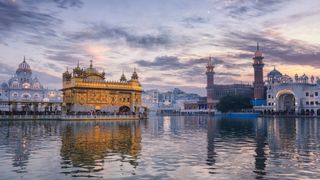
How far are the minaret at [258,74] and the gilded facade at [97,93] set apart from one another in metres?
78.2

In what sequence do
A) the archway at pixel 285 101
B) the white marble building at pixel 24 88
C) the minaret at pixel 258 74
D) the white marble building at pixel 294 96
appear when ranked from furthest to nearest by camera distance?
the white marble building at pixel 24 88
the minaret at pixel 258 74
the archway at pixel 285 101
the white marble building at pixel 294 96

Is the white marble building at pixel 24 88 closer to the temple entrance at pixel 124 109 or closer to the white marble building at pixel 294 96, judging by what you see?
the temple entrance at pixel 124 109

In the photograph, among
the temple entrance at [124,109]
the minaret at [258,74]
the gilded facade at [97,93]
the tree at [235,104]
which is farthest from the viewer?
the minaret at [258,74]

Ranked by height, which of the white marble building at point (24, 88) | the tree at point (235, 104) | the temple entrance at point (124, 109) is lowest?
the temple entrance at point (124, 109)

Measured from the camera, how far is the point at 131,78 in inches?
3558

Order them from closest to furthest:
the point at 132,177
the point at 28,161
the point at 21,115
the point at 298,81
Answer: the point at 132,177
the point at 28,161
the point at 21,115
the point at 298,81

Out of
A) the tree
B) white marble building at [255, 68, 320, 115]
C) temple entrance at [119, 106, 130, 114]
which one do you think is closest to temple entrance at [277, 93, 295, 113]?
white marble building at [255, 68, 320, 115]

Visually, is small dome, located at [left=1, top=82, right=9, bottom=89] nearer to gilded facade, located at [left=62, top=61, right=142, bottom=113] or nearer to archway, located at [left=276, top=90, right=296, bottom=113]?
gilded facade, located at [left=62, top=61, right=142, bottom=113]

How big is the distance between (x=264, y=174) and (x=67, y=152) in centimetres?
1068

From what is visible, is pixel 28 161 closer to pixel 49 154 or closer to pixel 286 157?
pixel 49 154

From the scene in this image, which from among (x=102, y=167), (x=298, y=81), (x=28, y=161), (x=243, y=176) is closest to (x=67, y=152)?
(x=28, y=161)

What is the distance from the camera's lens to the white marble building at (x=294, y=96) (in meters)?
121

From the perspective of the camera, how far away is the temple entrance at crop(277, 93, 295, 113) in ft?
432

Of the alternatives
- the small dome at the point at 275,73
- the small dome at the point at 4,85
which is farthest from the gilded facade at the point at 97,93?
the small dome at the point at 275,73
